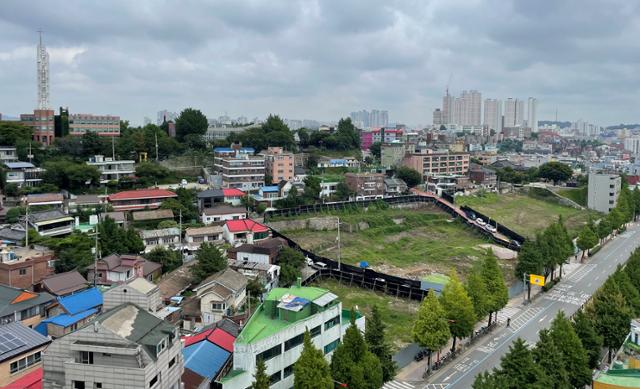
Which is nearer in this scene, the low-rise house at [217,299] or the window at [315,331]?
the window at [315,331]

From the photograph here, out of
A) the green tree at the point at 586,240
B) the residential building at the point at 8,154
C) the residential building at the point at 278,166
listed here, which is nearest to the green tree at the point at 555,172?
the green tree at the point at 586,240

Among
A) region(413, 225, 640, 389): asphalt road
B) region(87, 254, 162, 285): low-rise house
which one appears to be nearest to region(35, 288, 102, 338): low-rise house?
region(87, 254, 162, 285): low-rise house

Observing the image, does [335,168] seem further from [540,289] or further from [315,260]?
[540,289]

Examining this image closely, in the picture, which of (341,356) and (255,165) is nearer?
(341,356)

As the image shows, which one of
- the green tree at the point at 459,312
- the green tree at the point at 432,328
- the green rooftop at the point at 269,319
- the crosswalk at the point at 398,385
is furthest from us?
the green tree at the point at 459,312

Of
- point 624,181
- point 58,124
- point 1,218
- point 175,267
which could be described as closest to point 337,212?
point 175,267

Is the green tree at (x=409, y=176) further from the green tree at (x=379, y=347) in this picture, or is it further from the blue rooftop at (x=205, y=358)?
the blue rooftop at (x=205, y=358)

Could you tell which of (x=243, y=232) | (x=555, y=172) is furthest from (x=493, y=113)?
(x=243, y=232)
